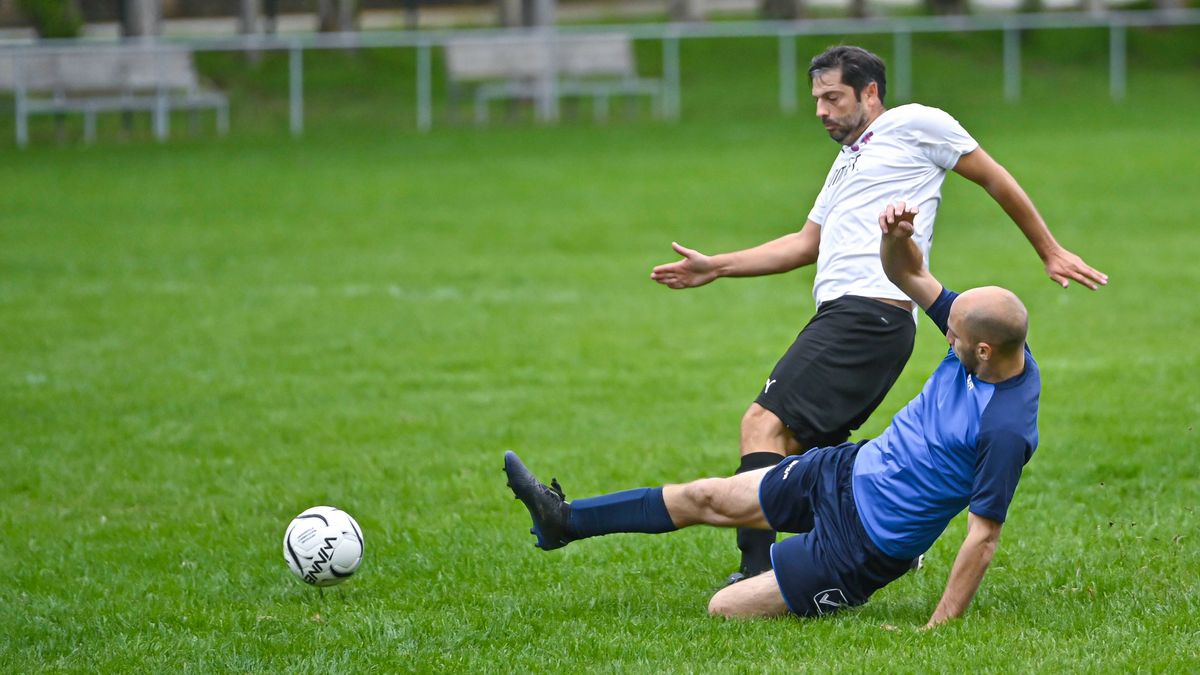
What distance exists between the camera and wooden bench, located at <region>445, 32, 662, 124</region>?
93.2ft

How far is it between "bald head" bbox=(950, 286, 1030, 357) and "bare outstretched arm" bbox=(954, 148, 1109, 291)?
1.09 meters

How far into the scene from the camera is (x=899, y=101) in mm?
28078

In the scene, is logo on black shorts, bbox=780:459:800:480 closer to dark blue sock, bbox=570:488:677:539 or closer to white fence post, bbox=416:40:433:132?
dark blue sock, bbox=570:488:677:539

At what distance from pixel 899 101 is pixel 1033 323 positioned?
16.9 m

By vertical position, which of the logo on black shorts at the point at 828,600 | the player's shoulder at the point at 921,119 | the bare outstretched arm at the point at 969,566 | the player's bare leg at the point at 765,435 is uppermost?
the player's shoulder at the point at 921,119

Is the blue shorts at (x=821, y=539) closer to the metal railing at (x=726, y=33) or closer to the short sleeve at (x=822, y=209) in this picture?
the short sleeve at (x=822, y=209)

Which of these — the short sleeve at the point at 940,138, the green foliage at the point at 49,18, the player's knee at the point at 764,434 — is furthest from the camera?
the green foliage at the point at 49,18

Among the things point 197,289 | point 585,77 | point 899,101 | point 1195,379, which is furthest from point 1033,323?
point 585,77

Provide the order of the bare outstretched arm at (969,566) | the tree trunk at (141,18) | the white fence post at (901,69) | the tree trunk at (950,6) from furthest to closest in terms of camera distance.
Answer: the tree trunk at (950,6), the tree trunk at (141,18), the white fence post at (901,69), the bare outstretched arm at (969,566)

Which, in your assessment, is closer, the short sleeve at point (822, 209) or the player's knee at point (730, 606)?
the player's knee at point (730, 606)

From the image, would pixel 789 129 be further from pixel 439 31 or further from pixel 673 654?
pixel 673 654

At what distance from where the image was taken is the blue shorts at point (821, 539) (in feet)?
17.2

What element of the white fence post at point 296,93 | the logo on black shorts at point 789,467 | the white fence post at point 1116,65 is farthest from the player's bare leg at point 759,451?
the white fence post at point 1116,65

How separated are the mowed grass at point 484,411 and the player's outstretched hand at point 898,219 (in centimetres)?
136
